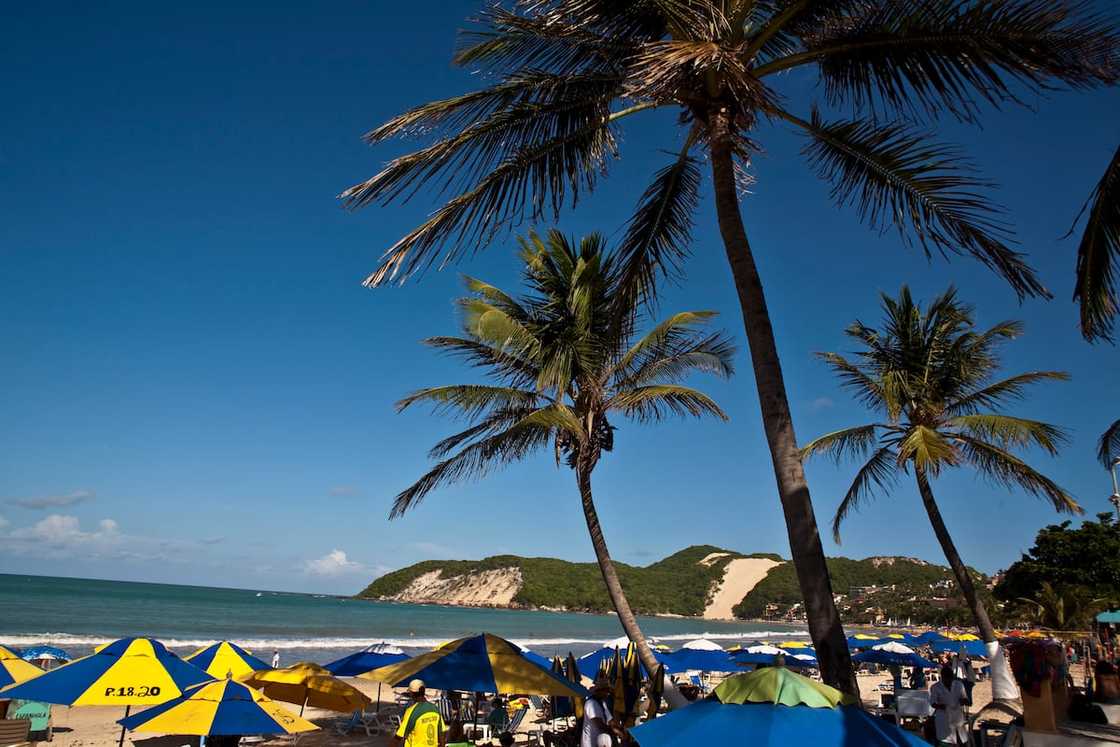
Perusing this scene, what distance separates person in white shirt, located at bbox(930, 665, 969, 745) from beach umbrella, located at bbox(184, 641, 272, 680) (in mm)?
9630

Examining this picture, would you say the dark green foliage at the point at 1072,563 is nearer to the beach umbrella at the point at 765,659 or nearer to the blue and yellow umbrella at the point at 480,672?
the beach umbrella at the point at 765,659

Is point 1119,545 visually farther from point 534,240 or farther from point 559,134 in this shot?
point 559,134

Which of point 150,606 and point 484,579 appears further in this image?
point 484,579

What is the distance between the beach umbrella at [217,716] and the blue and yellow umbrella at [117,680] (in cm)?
65

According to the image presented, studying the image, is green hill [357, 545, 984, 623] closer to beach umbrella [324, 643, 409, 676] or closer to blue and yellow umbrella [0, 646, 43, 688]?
beach umbrella [324, 643, 409, 676]

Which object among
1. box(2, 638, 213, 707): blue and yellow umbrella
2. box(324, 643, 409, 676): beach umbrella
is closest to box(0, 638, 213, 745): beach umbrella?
box(2, 638, 213, 707): blue and yellow umbrella

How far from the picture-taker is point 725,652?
1850 centimetres

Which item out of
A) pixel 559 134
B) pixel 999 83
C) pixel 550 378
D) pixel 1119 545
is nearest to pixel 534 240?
pixel 550 378

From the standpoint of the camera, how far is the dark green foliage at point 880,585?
90.2 m

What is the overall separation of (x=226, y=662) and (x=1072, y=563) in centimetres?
4384

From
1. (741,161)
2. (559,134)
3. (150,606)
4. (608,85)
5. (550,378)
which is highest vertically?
(608,85)

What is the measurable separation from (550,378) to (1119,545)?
41564 millimetres

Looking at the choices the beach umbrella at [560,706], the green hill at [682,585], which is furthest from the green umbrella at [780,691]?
the green hill at [682,585]

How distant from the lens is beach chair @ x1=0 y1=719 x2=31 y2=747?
9.30 m
